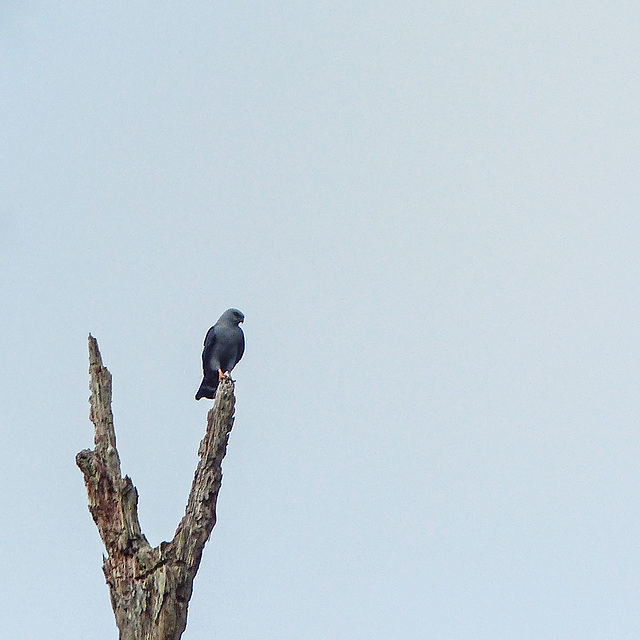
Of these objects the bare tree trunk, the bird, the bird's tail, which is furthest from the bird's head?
the bare tree trunk

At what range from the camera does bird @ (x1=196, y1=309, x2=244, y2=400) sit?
37.9 feet

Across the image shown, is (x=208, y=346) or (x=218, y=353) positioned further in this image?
(x=208, y=346)

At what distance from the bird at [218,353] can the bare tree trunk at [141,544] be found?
3801 mm

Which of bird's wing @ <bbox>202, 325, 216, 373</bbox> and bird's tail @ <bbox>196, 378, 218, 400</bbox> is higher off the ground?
bird's wing @ <bbox>202, 325, 216, 373</bbox>

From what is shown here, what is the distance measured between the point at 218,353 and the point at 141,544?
15.0ft

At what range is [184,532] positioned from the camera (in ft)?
24.2

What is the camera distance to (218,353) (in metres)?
11.6

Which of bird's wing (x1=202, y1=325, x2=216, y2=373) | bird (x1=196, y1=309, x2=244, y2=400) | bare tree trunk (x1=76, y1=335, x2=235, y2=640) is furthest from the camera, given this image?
bird's wing (x1=202, y1=325, x2=216, y2=373)

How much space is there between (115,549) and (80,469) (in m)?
0.76

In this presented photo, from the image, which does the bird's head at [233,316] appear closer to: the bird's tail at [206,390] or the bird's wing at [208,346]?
the bird's wing at [208,346]

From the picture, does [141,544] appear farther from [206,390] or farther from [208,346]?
[208,346]

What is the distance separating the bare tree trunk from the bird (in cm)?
380

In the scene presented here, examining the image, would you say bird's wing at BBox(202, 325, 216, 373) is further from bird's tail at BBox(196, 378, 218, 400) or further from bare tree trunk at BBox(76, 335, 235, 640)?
bare tree trunk at BBox(76, 335, 235, 640)

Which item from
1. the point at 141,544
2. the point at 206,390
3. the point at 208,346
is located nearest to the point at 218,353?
the point at 208,346
